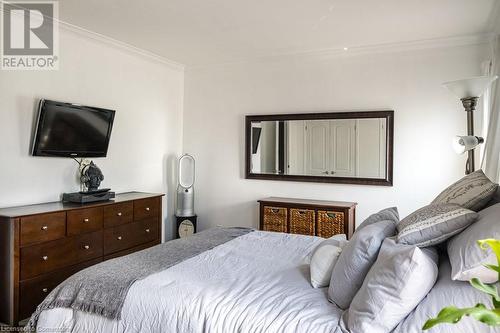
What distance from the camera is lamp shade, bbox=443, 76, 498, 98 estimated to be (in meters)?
2.72

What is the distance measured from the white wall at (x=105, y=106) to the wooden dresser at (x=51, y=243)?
31 cm

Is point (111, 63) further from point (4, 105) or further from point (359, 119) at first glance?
point (359, 119)

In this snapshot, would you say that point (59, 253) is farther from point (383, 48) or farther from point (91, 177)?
point (383, 48)

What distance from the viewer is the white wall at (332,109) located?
4.02m

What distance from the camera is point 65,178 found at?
12.5ft

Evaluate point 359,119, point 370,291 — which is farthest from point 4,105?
point 359,119

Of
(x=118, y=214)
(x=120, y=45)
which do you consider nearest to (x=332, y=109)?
(x=120, y=45)

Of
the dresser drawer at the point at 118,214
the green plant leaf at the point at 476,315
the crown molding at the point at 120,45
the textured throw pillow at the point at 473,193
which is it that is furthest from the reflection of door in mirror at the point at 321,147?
the green plant leaf at the point at 476,315

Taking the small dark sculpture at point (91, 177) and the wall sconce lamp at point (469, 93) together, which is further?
the small dark sculpture at point (91, 177)

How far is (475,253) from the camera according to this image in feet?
4.69

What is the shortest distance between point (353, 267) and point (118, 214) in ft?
9.03

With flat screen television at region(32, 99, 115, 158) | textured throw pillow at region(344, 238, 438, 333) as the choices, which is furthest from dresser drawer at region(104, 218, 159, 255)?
textured throw pillow at region(344, 238, 438, 333)

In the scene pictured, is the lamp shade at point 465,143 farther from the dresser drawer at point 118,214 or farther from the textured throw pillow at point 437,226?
the dresser drawer at point 118,214

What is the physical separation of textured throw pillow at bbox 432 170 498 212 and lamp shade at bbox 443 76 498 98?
877 mm
